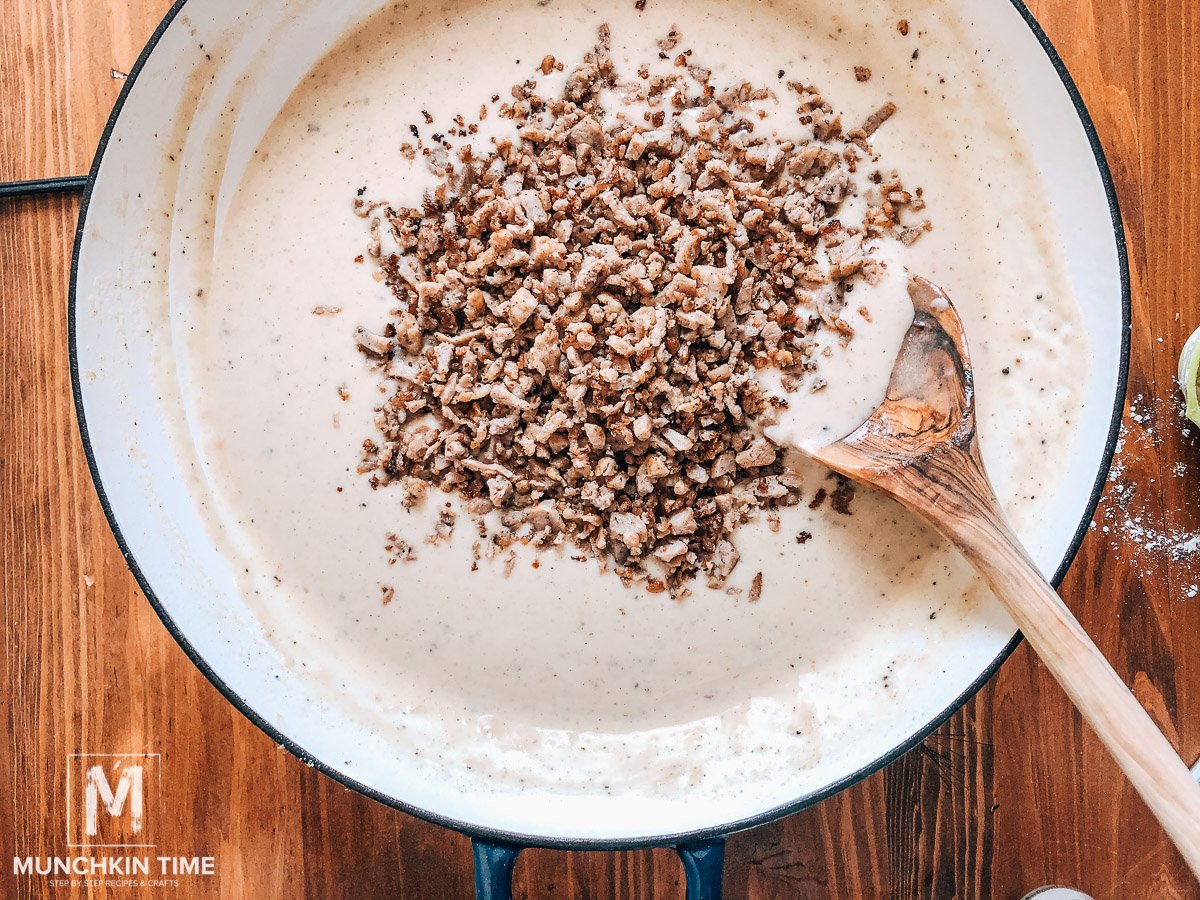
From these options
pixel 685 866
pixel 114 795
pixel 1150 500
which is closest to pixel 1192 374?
pixel 1150 500

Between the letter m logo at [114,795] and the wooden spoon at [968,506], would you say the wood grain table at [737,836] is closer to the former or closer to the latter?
the letter m logo at [114,795]

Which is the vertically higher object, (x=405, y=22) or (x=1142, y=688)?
(x=405, y=22)

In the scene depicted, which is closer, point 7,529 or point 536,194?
point 536,194

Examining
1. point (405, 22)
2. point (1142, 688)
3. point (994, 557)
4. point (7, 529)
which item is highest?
point (405, 22)

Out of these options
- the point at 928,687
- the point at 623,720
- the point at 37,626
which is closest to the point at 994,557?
the point at 928,687

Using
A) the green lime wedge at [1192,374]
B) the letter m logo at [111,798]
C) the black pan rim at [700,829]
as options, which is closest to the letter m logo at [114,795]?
the letter m logo at [111,798]

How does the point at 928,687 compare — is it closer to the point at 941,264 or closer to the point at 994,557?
the point at 994,557

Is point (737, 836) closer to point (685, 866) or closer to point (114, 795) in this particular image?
point (685, 866)

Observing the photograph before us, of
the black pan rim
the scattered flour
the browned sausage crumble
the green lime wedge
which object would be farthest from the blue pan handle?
the green lime wedge
